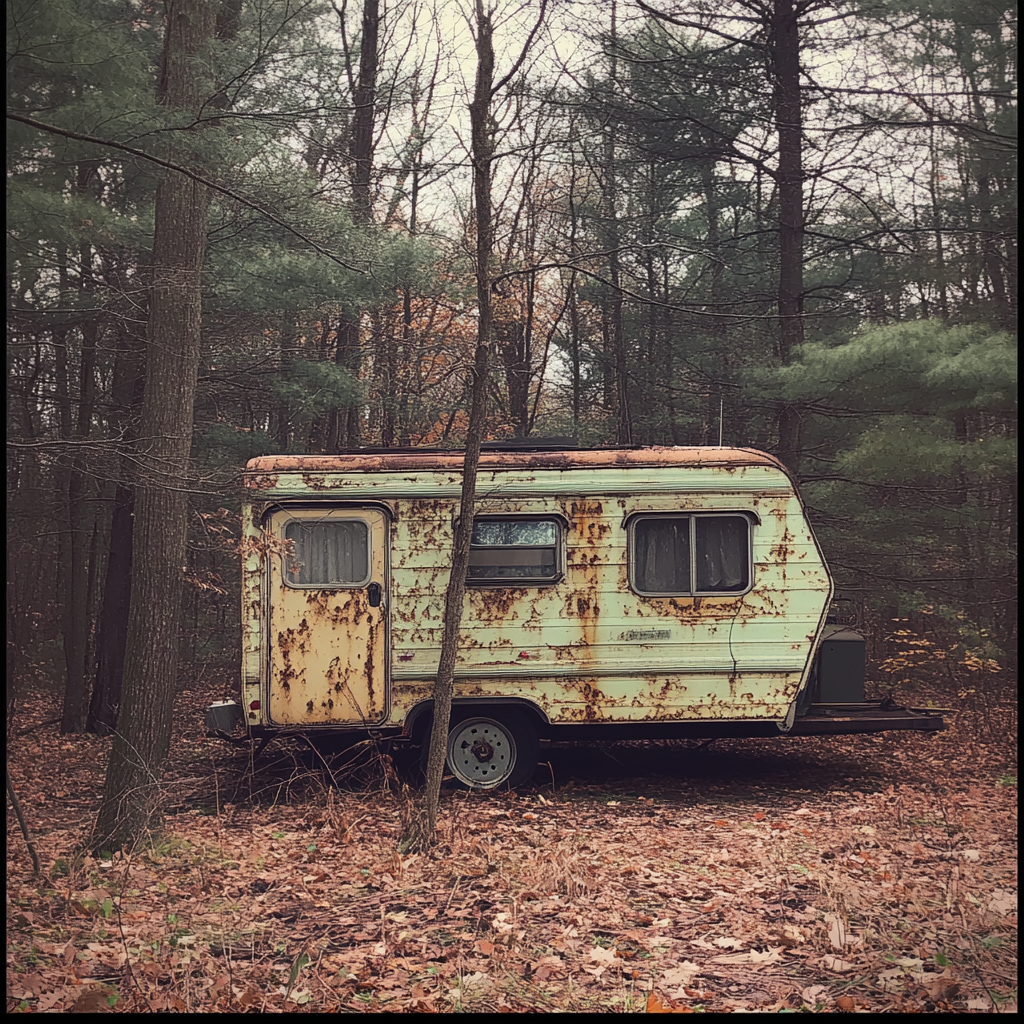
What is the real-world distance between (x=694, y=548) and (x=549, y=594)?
4.52ft

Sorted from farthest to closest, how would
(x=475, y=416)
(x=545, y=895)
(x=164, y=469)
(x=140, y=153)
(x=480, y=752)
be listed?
(x=480, y=752)
(x=475, y=416)
(x=164, y=469)
(x=545, y=895)
(x=140, y=153)

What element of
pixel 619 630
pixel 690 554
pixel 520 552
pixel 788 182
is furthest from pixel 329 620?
pixel 788 182

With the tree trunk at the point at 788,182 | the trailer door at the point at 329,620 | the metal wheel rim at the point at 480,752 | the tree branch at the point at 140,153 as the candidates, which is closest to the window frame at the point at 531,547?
the trailer door at the point at 329,620

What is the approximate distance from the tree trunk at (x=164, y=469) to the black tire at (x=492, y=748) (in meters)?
2.48

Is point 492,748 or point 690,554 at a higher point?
point 690,554

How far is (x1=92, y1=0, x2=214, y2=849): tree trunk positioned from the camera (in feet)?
25.6

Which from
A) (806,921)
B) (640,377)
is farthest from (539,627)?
(640,377)

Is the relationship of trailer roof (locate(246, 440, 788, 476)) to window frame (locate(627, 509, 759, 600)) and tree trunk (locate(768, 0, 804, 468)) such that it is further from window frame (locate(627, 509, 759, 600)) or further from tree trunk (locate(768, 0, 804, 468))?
tree trunk (locate(768, 0, 804, 468))

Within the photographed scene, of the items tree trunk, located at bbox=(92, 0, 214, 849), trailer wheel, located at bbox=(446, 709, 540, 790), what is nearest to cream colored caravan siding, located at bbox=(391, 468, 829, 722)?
trailer wheel, located at bbox=(446, 709, 540, 790)

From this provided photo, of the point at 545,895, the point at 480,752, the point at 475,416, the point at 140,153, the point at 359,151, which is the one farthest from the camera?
the point at 359,151

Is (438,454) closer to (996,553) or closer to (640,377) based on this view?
(996,553)

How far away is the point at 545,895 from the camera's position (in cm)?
625

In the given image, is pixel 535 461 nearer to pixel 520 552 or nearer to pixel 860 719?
pixel 520 552

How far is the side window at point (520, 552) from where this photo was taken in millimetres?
9156
